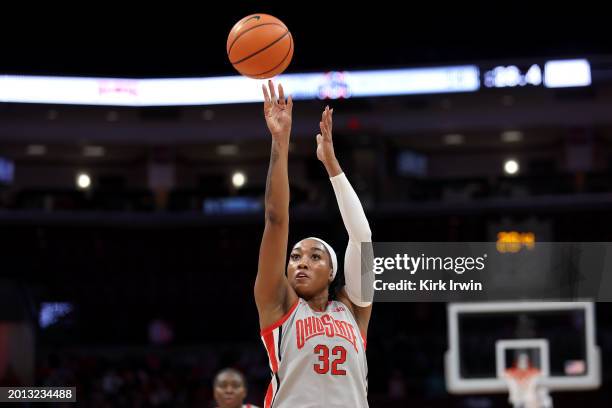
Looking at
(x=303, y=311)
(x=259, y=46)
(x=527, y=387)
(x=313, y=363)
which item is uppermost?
(x=259, y=46)

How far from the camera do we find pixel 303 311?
4.07 metres

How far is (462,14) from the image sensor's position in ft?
70.9

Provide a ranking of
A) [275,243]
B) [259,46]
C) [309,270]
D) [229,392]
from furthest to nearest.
Result: [229,392], [259,46], [309,270], [275,243]

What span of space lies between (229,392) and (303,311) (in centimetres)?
296

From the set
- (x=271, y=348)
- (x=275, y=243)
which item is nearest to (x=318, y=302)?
(x=271, y=348)

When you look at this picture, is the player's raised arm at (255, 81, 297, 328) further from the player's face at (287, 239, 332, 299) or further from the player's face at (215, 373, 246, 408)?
the player's face at (215, 373, 246, 408)

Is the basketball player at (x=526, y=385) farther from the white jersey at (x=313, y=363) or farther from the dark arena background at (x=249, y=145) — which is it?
the dark arena background at (x=249, y=145)

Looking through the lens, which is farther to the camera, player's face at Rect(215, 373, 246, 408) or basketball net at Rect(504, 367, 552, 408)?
basketball net at Rect(504, 367, 552, 408)

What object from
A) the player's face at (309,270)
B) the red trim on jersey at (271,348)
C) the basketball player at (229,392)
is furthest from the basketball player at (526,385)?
the red trim on jersey at (271,348)

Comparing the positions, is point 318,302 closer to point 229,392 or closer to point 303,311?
point 303,311

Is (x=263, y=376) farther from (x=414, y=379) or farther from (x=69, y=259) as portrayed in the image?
(x=69, y=259)

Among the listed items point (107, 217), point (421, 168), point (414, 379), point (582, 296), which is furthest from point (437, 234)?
point (582, 296)

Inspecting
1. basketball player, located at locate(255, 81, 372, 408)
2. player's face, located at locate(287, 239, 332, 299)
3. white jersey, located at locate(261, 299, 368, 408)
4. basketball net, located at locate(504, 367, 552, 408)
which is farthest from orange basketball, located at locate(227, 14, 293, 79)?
basketball net, located at locate(504, 367, 552, 408)

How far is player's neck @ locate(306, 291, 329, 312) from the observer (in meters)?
4.14
